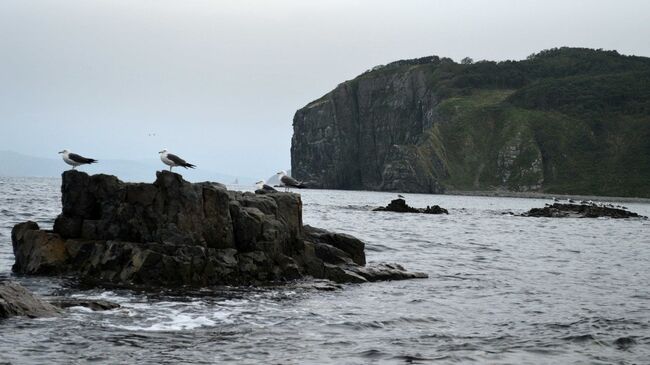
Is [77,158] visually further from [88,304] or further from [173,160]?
[88,304]

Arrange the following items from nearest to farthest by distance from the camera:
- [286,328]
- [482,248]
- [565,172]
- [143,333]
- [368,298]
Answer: [143,333] < [286,328] < [368,298] < [482,248] < [565,172]

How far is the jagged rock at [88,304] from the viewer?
1623 cm

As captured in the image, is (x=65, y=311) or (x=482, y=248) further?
(x=482, y=248)

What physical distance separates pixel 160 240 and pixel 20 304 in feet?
22.2

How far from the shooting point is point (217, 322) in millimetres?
15805

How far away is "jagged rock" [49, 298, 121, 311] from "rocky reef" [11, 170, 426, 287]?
3522 mm

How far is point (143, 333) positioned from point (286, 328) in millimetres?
3226

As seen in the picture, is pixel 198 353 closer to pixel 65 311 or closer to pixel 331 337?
pixel 331 337

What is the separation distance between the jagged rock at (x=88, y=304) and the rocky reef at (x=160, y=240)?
3.52 meters

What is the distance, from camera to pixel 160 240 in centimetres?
2162

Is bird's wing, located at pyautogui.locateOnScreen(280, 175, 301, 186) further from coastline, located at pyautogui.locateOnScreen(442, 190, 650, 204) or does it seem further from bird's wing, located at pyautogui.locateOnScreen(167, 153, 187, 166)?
coastline, located at pyautogui.locateOnScreen(442, 190, 650, 204)

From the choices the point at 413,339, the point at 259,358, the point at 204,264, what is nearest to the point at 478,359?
the point at 413,339

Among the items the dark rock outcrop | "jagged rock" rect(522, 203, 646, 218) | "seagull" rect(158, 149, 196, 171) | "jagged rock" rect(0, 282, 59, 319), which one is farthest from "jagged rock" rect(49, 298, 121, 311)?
"jagged rock" rect(522, 203, 646, 218)

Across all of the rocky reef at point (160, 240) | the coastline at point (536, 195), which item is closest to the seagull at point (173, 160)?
the rocky reef at point (160, 240)
